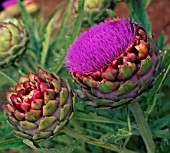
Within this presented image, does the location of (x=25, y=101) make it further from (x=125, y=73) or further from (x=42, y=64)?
(x=42, y=64)

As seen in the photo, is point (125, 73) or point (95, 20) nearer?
point (125, 73)

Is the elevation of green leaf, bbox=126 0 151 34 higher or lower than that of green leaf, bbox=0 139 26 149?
higher

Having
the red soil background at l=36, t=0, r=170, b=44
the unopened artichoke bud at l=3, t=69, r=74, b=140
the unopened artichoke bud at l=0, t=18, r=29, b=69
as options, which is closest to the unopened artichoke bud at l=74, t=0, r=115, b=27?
the unopened artichoke bud at l=0, t=18, r=29, b=69

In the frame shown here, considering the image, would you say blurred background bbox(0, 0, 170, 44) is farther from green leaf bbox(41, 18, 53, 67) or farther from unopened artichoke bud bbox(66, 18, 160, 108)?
unopened artichoke bud bbox(66, 18, 160, 108)

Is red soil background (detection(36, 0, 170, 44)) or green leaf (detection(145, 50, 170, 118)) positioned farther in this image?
red soil background (detection(36, 0, 170, 44))

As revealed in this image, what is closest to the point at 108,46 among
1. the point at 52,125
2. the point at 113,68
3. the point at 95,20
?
the point at 113,68


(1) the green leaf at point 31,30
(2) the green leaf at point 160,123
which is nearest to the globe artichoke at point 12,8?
(1) the green leaf at point 31,30

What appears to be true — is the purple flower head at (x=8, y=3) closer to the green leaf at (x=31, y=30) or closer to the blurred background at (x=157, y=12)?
the blurred background at (x=157, y=12)
